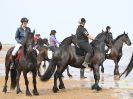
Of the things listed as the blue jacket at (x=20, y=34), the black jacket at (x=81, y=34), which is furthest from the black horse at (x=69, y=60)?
the blue jacket at (x=20, y=34)

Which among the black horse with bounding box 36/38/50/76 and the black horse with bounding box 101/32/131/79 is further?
the black horse with bounding box 101/32/131/79

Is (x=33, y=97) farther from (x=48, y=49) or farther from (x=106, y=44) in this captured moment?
(x=48, y=49)

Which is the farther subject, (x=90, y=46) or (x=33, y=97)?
(x=90, y=46)

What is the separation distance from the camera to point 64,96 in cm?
1541

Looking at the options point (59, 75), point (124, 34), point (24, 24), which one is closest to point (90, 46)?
point (59, 75)

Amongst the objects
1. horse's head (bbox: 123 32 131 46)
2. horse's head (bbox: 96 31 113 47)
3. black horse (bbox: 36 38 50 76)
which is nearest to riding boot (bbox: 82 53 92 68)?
horse's head (bbox: 96 31 113 47)

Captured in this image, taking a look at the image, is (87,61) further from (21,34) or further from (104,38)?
(21,34)

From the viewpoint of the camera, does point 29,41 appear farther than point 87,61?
No

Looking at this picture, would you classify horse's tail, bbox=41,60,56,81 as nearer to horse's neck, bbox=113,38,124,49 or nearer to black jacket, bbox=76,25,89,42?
black jacket, bbox=76,25,89,42

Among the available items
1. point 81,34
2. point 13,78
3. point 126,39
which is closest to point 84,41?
point 81,34

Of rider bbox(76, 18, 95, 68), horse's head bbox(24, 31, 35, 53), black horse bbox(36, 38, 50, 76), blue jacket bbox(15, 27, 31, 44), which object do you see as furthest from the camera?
black horse bbox(36, 38, 50, 76)

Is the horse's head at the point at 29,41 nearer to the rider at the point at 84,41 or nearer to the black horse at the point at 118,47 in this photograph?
the rider at the point at 84,41

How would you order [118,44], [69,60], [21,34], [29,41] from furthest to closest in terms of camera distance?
[118,44], [69,60], [21,34], [29,41]

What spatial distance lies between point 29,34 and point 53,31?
6807 mm
